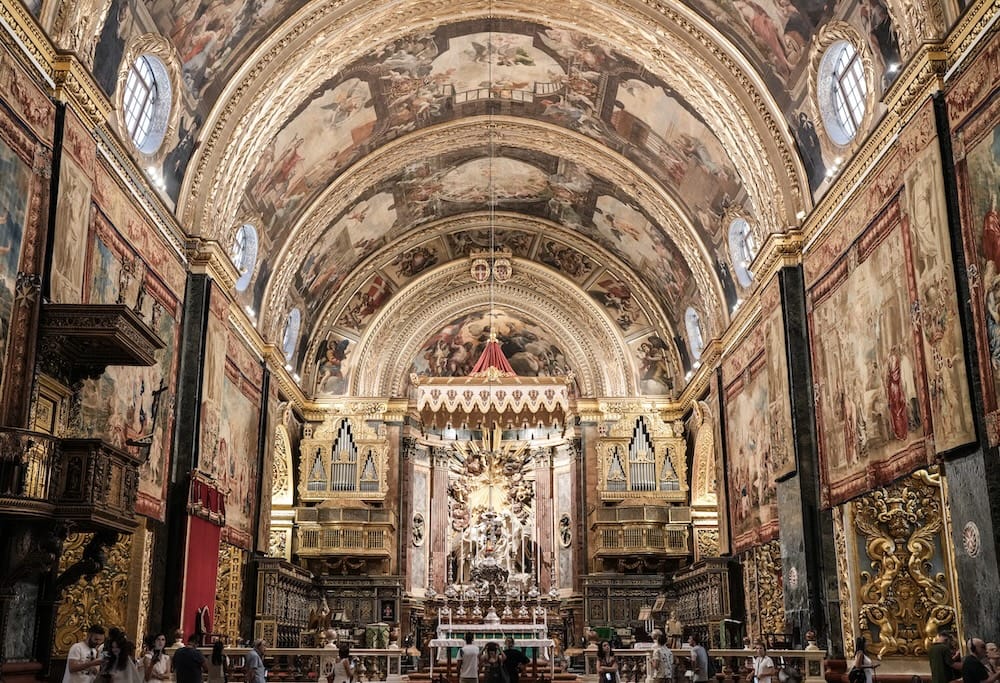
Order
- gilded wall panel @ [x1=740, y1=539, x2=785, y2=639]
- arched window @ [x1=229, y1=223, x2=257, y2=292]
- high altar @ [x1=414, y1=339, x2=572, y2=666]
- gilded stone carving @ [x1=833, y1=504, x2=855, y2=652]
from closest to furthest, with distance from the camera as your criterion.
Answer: gilded stone carving @ [x1=833, y1=504, x2=855, y2=652]
gilded wall panel @ [x1=740, y1=539, x2=785, y2=639]
arched window @ [x1=229, y1=223, x2=257, y2=292]
high altar @ [x1=414, y1=339, x2=572, y2=666]

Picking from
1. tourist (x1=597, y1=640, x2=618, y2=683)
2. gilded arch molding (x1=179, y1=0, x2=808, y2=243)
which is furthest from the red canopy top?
tourist (x1=597, y1=640, x2=618, y2=683)

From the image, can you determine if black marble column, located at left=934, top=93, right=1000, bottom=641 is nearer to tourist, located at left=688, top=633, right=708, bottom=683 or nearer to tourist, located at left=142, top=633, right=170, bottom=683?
tourist, located at left=688, top=633, right=708, bottom=683

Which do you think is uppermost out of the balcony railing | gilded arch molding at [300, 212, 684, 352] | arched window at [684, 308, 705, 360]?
gilded arch molding at [300, 212, 684, 352]

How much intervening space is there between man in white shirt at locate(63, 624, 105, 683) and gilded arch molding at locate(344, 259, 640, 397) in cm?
1843

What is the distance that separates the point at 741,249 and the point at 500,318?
1064 centimetres

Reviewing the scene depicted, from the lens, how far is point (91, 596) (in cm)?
1334

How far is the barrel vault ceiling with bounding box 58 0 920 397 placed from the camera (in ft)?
55.3

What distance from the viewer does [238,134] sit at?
57.4 ft

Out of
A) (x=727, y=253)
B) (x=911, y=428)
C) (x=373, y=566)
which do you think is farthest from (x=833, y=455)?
(x=373, y=566)

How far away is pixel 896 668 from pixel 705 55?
10815 millimetres

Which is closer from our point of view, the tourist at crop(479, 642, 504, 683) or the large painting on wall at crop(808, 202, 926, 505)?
the tourist at crop(479, 642, 504, 683)

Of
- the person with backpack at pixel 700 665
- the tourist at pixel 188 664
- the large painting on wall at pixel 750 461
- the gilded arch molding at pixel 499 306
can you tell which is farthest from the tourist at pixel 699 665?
the gilded arch molding at pixel 499 306

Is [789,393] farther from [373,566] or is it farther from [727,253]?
[373,566]

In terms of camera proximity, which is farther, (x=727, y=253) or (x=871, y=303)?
(x=727, y=253)
